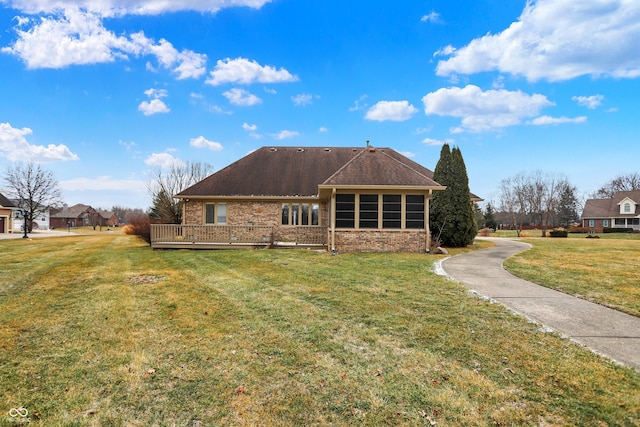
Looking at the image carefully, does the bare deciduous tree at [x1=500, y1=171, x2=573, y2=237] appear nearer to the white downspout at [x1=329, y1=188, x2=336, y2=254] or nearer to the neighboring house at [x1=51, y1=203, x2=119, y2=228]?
the white downspout at [x1=329, y1=188, x2=336, y2=254]

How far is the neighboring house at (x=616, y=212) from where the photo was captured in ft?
146

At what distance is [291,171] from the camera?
21.1 metres

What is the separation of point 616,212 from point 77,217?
108 metres

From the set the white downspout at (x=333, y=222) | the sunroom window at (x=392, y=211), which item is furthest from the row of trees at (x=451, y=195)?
the white downspout at (x=333, y=222)

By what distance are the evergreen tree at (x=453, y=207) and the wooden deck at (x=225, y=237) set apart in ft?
20.5

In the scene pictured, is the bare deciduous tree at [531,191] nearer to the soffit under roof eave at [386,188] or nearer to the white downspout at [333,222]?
the soffit under roof eave at [386,188]

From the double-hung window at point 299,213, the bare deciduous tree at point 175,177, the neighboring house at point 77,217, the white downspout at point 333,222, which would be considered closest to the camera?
the white downspout at point 333,222

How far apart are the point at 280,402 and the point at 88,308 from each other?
5.13 metres

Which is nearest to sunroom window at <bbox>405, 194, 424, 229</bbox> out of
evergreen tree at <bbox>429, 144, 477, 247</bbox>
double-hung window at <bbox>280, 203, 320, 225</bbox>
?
evergreen tree at <bbox>429, 144, 477, 247</bbox>

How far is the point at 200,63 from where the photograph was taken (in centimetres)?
1852

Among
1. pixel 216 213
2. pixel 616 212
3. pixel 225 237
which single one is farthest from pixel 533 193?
pixel 225 237

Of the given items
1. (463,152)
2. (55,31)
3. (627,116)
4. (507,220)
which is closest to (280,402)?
(463,152)

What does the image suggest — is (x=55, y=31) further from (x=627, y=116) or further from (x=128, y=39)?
(x=627, y=116)

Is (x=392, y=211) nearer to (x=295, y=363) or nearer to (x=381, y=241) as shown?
(x=381, y=241)
